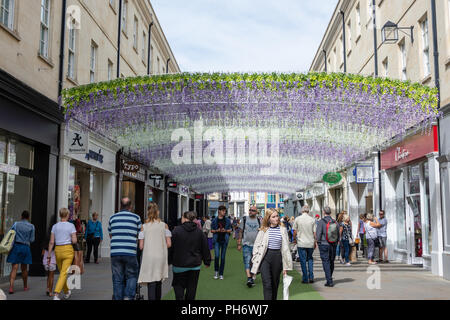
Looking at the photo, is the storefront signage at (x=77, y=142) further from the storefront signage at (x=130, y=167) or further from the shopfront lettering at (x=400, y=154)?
the shopfront lettering at (x=400, y=154)

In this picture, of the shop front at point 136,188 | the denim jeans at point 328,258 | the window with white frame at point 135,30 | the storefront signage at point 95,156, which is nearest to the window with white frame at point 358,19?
the window with white frame at point 135,30

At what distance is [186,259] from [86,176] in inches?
434

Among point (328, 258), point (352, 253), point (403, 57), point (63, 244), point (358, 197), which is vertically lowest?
point (352, 253)

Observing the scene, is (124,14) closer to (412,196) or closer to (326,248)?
(412,196)

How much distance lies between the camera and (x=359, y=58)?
71.8ft

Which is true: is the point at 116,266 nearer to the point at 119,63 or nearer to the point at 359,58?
the point at 119,63

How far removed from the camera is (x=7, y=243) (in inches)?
378

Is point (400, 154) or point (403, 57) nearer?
point (400, 154)

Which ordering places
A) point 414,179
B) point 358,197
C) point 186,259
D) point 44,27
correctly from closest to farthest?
point 186,259
point 44,27
point 414,179
point 358,197

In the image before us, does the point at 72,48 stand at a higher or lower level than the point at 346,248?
higher

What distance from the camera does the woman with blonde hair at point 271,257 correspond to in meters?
7.13

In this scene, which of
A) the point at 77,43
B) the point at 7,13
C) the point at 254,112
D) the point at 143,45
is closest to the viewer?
the point at 7,13

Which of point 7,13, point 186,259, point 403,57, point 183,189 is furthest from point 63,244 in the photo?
point 183,189

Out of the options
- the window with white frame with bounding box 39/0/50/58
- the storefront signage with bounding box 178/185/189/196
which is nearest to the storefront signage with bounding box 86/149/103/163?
the window with white frame with bounding box 39/0/50/58
